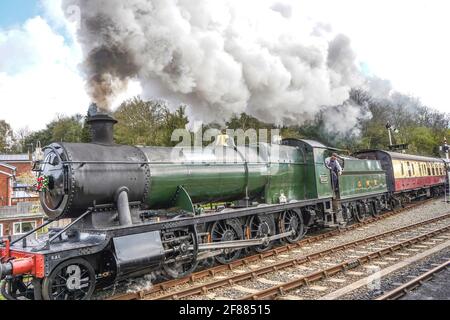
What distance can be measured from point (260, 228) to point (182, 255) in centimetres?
287

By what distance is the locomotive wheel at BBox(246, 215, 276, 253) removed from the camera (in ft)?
30.9

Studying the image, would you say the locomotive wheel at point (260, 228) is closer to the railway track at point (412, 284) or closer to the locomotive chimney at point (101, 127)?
the railway track at point (412, 284)

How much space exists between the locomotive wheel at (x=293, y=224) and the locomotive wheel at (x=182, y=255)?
12.0 feet

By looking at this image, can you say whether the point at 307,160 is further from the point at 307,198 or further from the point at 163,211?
the point at 163,211

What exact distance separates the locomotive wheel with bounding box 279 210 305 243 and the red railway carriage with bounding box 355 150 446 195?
32.6 ft

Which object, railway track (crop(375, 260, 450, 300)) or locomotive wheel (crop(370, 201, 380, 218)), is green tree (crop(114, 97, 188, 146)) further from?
railway track (crop(375, 260, 450, 300))

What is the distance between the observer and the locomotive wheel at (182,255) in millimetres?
7203

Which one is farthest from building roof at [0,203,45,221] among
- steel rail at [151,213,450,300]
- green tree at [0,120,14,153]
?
green tree at [0,120,14,153]

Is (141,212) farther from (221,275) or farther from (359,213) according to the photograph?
(359,213)

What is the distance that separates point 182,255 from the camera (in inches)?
289

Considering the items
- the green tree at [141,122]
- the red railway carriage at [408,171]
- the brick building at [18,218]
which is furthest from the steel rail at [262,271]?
the brick building at [18,218]
